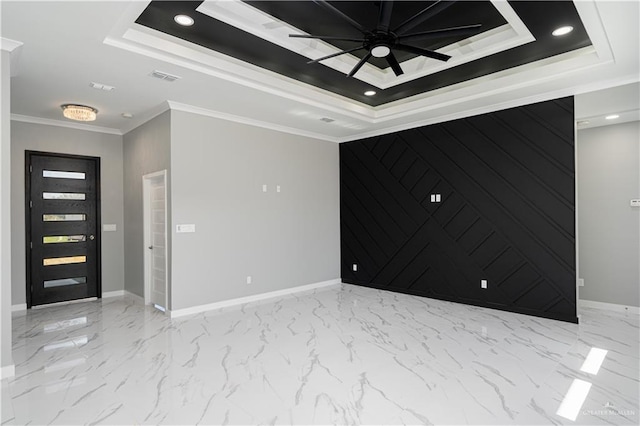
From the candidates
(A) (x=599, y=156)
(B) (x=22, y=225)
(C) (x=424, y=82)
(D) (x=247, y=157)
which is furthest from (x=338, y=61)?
(B) (x=22, y=225)

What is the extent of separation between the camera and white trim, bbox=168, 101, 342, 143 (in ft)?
16.4

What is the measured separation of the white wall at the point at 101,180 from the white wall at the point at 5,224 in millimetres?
2904

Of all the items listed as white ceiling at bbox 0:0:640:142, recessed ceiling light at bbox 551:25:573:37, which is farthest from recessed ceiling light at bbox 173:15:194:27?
recessed ceiling light at bbox 551:25:573:37

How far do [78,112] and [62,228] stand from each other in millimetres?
2105

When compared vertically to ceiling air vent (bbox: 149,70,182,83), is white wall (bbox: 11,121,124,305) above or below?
below

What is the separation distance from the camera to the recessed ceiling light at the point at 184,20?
10.6ft

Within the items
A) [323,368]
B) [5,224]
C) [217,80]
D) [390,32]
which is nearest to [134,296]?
[5,224]

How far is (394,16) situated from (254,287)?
4245mm

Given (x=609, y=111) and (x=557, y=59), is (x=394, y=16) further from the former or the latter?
(x=609, y=111)

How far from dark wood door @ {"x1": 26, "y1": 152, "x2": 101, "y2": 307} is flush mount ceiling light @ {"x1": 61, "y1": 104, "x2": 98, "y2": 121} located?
1339mm

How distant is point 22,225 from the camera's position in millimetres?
5465

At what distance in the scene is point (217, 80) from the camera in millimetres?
4113

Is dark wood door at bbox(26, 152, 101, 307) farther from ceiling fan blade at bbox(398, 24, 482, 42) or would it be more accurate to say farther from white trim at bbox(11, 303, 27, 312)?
ceiling fan blade at bbox(398, 24, 482, 42)

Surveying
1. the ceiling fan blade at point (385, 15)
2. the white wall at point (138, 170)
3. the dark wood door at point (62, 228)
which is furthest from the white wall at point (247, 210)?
the ceiling fan blade at point (385, 15)
